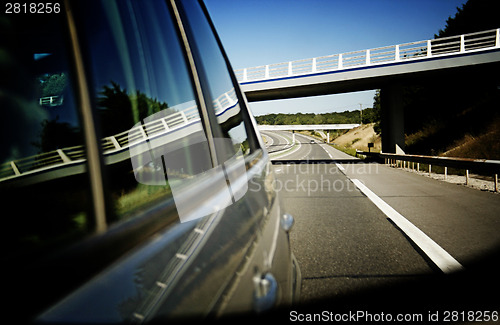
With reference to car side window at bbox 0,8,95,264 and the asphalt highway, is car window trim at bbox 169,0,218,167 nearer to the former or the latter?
car side window at bbox 0,8,95,264

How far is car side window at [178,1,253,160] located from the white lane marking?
2.55 meters

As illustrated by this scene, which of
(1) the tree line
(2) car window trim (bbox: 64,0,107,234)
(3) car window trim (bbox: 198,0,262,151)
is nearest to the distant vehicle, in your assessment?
(2) car window trim (bbox: 64,0,107,234)

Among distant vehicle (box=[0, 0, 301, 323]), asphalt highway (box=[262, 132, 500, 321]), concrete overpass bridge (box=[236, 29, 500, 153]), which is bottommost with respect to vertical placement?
asphalt highway (box=[262, 132, 500, 321])

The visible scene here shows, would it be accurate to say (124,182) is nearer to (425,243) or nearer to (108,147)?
(108,147)

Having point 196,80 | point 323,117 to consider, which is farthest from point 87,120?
point 323,117

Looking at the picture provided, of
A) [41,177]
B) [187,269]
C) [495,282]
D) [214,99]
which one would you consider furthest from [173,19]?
[495,282]

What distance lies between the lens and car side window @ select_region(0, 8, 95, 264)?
2.67 ft

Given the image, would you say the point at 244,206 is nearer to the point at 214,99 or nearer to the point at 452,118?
the point at 214,99

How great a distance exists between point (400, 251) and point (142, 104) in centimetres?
377

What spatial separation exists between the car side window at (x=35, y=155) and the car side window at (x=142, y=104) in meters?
0.10

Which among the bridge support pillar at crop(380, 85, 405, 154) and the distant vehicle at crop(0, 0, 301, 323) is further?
the bridge support pillar at crop(380, 85, 405, 154)

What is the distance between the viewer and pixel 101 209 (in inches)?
29.6

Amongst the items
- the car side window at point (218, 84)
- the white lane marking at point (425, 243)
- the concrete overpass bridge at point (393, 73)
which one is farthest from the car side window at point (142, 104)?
the concrete overpass bridge at point (393, 73)

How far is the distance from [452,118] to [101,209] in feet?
123
